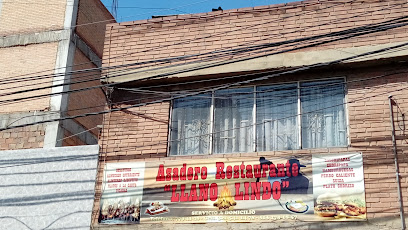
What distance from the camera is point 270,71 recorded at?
10375 millimetres

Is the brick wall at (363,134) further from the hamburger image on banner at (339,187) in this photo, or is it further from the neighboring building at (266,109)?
the hamburger image on banner at (339,187)

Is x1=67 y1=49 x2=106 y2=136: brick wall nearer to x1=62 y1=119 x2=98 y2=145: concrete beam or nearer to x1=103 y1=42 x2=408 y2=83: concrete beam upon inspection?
x1=62 y1=119 x2=98 y2=145: concrete beam

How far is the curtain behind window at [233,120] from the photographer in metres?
10.3

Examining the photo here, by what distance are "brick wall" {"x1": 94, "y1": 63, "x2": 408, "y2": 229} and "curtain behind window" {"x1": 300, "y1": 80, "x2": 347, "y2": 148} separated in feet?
0.58

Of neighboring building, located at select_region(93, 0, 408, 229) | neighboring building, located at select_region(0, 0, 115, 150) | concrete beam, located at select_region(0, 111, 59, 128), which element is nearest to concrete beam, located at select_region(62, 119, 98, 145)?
neighboring building, located at select_region(0, 0, 115, 150)

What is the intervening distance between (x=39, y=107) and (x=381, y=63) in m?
8.31

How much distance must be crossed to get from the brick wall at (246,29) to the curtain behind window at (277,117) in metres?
0.81

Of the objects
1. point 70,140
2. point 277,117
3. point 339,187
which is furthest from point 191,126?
point 70,140

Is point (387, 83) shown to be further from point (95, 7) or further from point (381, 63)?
point (95, 7)

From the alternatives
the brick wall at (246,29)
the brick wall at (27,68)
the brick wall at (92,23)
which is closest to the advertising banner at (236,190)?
the brick wall at (246,29)

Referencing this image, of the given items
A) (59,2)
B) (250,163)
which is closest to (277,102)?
(250,163)

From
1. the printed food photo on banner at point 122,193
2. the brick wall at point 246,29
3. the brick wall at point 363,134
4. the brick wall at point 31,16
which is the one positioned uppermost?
the brick wall at point 31,16

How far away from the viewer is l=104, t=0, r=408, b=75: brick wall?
10.3 metres

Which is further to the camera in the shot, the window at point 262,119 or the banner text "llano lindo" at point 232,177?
the window at point 262,119
